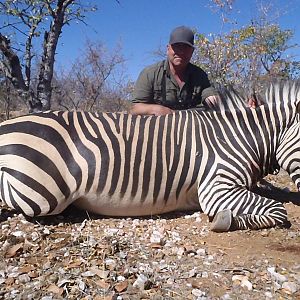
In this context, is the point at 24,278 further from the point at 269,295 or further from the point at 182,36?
the point at 182,36

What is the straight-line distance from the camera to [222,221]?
254 cm

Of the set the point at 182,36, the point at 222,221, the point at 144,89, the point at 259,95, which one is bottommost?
the point at 222,221

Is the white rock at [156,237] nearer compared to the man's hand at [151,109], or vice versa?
the white rock at [156,237]

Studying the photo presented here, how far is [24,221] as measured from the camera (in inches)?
104

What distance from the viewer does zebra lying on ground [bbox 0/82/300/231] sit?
2.61 meters

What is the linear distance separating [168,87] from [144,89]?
263 mm

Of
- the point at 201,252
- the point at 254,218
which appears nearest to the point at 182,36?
the point at 254,218

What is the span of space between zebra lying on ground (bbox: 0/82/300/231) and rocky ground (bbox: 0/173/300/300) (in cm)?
14

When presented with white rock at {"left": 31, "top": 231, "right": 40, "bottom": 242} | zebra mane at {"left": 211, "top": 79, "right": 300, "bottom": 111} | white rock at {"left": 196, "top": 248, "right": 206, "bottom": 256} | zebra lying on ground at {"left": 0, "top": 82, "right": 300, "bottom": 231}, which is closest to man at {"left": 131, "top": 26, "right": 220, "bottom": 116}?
zebra mane at {"left": 211, "top": 79, "right": 300, "bottom": 111}

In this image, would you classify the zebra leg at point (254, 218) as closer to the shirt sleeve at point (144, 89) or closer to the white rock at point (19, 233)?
the white rock at point (19, 233)

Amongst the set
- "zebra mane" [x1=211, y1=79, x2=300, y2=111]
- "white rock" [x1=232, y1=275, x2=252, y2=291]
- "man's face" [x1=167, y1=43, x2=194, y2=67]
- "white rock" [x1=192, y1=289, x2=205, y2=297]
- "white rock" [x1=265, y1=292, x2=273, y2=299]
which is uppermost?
"man's face" [x1=167, y1=43, x2=194, y2=67]

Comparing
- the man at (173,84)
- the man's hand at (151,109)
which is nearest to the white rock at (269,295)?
the man's hand at (151,109)

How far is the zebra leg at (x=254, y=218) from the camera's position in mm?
2559

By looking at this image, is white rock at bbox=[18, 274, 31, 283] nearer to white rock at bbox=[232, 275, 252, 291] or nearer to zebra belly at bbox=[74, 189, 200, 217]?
zebra belly at bbox=[74, 189, 200, 217]
